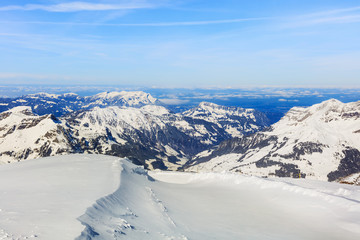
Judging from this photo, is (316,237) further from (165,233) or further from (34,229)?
(34,229)

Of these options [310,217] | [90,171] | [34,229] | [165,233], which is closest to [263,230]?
[310,217]

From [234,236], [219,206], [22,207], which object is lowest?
[219,206]

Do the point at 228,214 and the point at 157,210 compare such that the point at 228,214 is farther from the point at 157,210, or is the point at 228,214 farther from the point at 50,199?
the point at 50,199

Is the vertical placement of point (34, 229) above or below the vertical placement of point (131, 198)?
above

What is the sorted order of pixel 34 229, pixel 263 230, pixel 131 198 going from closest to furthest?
pixel 34 229 < pixel 263 230 < pixel 131 198

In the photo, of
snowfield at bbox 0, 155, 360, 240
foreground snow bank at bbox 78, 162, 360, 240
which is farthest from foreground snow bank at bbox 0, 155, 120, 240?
foreground snow bank at bbox 78, 162, 360, 240

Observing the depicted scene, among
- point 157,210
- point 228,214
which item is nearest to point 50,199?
point 157,210

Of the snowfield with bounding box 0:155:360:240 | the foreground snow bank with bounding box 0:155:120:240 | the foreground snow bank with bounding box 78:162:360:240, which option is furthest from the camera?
the foreground snow bank with bounding box 78:162:360:240

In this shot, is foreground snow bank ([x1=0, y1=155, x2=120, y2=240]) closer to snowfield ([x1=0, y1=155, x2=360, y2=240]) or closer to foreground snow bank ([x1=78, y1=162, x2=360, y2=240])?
snowfield ([x1=0, y1=155, x2=360, y2=240])
